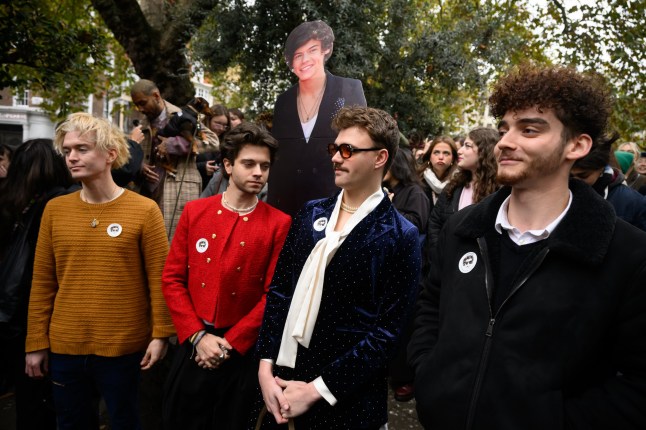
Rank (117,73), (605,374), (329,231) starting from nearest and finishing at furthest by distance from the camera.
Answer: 1. (605,374)
2. (329,231)
3. (117,73)

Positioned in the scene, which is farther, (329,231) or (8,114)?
(8,114)

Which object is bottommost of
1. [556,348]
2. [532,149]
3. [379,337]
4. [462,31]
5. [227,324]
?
[227,324]

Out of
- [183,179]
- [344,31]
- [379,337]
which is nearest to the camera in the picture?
[379,337]

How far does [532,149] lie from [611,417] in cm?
83

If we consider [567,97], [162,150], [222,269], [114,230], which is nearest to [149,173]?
[162,150]

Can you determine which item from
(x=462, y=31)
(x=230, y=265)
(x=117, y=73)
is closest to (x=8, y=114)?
(x=117, y=73)

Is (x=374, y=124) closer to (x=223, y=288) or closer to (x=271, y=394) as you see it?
(x=223, y=288)

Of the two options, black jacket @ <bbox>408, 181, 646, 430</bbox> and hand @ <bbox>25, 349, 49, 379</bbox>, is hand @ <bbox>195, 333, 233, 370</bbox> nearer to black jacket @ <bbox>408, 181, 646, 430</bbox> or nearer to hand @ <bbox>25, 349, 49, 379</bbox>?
hand @ <bbox>25, 349, 49, 379</bbox>

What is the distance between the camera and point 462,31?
6234 millimetres

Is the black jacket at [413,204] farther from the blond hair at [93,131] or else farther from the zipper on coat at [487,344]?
the zipper on coat at [487,344]

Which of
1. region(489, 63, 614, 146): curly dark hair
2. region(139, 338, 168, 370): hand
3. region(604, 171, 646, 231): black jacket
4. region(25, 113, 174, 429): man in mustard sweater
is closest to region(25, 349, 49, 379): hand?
region(25, 113, 174, 429): man in mustard sweater

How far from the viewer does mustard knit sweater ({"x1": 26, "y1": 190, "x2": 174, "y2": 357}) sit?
2.65 metres

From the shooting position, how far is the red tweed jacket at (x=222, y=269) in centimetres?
254

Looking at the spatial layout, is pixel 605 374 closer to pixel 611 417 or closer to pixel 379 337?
pixel 611 417
